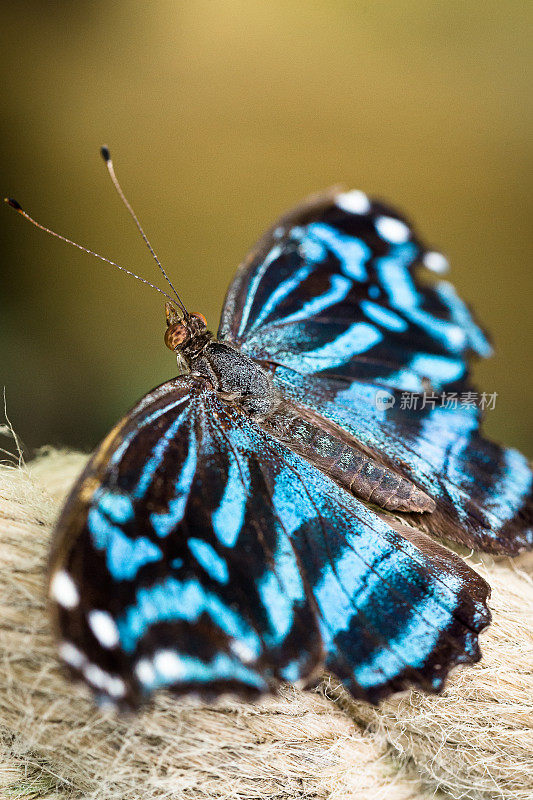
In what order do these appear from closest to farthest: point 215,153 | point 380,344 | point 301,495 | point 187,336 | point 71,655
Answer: point 71,655 < point 301,495 < point 187,336 < point 380,344 < point 215,153

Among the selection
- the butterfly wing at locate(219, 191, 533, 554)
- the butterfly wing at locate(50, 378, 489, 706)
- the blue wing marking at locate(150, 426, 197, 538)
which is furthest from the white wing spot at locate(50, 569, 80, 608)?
the butterfly wing at locate(219, 191, 533, 554)

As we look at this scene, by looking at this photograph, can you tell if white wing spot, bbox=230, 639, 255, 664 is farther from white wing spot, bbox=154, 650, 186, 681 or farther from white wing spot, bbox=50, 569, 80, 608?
white wing spot, bbox=50, 569, 80, 608

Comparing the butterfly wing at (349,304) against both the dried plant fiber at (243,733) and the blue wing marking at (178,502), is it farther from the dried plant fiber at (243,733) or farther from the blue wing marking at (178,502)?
the dried plant fiber at (243,733)

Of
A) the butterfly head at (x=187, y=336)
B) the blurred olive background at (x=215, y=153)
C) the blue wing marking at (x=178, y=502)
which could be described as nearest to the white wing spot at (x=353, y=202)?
the butterfly head at (x=187, y=336)

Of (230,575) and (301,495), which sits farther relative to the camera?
(301,495)

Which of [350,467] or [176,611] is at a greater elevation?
[350,467]

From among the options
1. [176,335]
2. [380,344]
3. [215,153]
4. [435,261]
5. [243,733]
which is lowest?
[243,733]

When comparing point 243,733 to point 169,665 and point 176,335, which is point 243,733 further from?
point 176,335

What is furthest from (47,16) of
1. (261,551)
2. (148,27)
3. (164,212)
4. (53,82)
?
(261,551)

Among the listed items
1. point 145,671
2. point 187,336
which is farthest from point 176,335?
point 145,671
